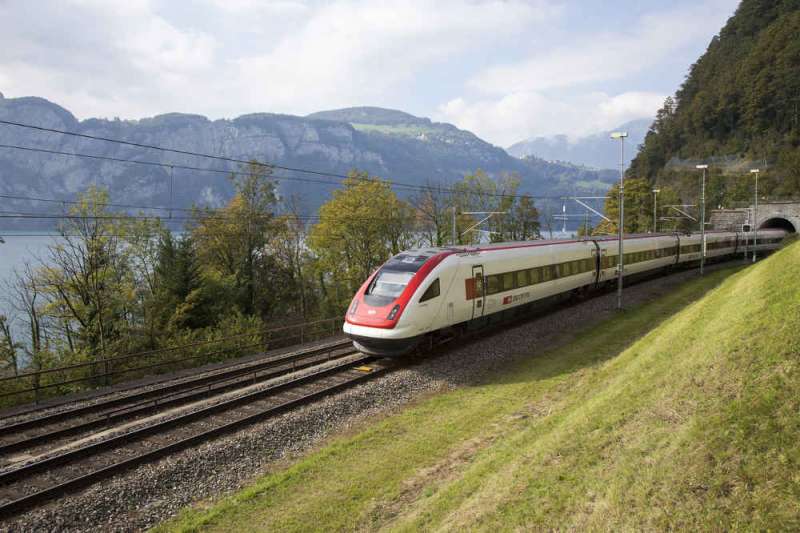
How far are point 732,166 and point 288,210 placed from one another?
77242mm

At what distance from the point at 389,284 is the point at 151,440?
25.7 feet

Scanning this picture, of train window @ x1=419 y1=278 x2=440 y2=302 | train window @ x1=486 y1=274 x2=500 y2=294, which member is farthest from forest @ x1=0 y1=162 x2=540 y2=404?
train window @ x1=486 y1=274 x2=500 y2=294

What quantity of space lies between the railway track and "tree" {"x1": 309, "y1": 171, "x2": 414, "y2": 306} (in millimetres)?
27916

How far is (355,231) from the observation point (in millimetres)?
43594

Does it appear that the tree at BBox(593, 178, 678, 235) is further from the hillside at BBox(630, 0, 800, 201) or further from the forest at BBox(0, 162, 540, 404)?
the forest at BBox(0, 162, 540, 404)

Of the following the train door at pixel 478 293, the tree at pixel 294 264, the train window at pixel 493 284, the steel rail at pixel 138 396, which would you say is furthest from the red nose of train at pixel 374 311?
the tree at pixel 294 264

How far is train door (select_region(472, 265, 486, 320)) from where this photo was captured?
58.4 feet

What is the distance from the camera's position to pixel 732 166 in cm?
8562

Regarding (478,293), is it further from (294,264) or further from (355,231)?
(294,264)

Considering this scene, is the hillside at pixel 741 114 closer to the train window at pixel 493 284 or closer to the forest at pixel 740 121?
the forest at pixel 740 121

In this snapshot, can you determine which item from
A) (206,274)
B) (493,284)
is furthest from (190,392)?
(206,274)

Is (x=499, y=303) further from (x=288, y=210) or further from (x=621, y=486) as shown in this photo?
(x=288, y=210)

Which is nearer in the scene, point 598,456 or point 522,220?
point 598,456

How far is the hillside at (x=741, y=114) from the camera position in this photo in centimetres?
7800
